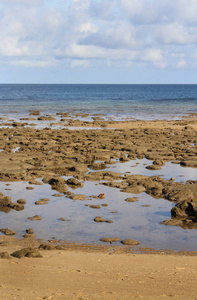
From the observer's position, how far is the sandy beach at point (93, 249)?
22.0 feet

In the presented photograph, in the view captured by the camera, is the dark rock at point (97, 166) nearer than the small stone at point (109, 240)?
No

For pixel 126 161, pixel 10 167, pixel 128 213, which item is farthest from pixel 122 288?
pixel 126 161

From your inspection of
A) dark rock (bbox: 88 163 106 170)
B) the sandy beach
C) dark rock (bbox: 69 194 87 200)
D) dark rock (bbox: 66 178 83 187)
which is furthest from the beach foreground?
dark rock (bbox: 88 163 106 170)

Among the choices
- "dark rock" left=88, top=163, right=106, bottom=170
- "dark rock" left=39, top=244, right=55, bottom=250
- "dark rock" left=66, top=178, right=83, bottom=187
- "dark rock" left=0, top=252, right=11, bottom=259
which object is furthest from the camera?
"dark rock" left=88, top=163, right=106, bottom=170

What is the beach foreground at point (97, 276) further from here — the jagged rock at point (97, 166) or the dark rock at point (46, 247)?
the jagged rock at point (97, 166)

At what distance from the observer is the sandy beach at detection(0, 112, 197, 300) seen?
22.0 ft

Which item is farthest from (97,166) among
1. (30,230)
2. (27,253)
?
(27,253)

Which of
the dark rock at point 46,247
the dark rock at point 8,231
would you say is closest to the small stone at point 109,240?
the dark rock at point 46,247

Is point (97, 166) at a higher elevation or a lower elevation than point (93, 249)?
higher

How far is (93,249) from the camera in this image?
9.00 meters

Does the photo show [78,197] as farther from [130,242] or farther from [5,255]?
[5,255]

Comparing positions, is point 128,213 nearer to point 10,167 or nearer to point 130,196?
point 130,196

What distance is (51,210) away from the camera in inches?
457

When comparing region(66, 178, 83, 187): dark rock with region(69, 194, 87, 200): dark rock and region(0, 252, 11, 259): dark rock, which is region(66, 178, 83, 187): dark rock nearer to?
region(69, 194, 87, 200): dark rock
